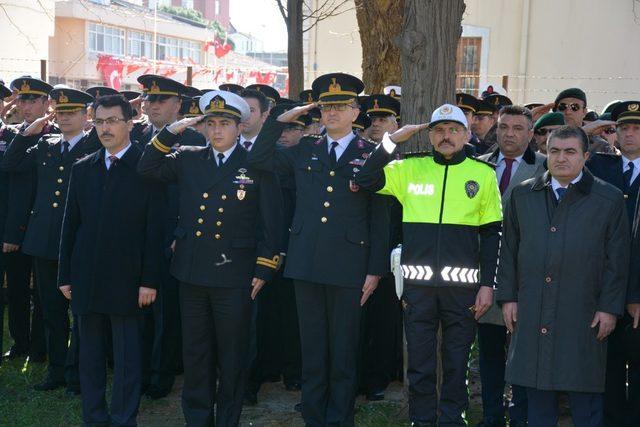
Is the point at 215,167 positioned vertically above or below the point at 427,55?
below

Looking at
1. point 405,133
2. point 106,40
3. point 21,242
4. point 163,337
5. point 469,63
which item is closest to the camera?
point 405,133

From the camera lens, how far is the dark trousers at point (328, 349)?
5738 mm

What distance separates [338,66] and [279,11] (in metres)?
9.15

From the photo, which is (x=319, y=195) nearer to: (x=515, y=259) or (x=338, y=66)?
(x=515, y=259)

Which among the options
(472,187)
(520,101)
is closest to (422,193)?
(472,187)

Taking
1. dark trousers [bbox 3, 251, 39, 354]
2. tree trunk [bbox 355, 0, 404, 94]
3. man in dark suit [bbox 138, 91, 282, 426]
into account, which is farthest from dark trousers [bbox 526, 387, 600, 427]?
tree trunk [bbox 355, 0, 404, 94]

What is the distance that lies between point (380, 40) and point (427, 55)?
446cm

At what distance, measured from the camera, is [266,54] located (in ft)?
296

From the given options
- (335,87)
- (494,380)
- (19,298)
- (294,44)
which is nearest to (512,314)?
(494,380)

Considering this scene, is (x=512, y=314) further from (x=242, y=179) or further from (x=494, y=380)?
(x=242, y=179)

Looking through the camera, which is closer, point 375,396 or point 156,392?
point 375,396

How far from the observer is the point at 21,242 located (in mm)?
7387

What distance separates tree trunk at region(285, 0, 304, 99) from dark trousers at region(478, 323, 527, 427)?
587 centimetres

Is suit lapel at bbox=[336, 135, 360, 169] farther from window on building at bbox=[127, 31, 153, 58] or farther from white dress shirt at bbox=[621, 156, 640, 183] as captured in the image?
window on building at bbox=[127, 31, 153, 58]
